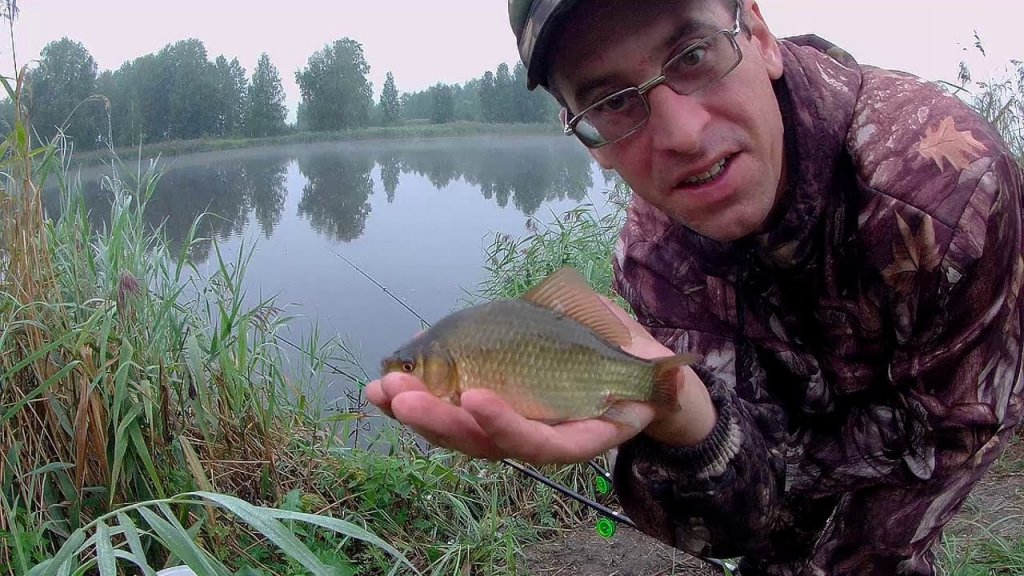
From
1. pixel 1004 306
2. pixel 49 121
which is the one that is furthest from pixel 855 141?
pixel 49 121

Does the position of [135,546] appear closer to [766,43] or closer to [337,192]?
→ [766,43]

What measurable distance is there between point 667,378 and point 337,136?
30.6ft

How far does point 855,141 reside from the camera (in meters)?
1.70

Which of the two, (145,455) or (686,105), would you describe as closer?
(686,105)

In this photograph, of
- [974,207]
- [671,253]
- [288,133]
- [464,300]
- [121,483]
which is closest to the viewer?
[974,207]

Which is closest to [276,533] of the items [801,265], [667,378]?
A: [667,378]

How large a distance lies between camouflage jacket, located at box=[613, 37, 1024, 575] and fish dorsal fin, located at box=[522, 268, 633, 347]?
335 mm

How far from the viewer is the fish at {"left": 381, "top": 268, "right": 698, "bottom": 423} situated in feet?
4.50

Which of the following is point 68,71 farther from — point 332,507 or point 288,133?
point 288,133

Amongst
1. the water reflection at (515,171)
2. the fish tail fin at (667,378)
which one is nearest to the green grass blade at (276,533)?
the fish tail fin at (667,378)

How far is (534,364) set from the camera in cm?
141

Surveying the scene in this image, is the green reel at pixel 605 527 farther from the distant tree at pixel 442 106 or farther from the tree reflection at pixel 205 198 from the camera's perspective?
the distant tree at pixel 442 106

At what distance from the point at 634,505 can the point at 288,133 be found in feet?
30.2

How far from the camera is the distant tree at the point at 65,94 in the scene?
2943 millimetres
